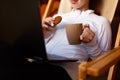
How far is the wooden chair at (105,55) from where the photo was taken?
34.1 inches

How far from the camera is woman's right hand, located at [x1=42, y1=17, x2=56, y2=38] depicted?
1231mm

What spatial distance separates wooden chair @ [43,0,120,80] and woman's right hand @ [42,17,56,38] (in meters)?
0.27

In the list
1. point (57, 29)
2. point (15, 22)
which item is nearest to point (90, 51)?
point (57, 29)

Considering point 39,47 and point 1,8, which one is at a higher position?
point 1,8

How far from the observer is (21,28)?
90cm

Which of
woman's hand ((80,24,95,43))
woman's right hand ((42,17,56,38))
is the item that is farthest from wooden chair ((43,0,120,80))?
woman's right hand ((42,17,56,38))

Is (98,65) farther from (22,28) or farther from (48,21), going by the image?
(48,21)

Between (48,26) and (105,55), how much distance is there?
1.22 ft

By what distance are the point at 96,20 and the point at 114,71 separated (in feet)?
0.90

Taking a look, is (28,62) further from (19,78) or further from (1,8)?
(1,8)

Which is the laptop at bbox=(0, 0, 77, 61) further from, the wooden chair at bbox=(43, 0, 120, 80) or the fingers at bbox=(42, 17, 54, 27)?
the fingers at bbox=(42, 17, 54, 27)

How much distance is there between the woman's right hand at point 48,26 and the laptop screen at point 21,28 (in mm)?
302

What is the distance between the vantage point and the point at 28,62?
38.8 inches

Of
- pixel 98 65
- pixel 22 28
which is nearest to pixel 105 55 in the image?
pixel 98 65
